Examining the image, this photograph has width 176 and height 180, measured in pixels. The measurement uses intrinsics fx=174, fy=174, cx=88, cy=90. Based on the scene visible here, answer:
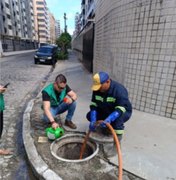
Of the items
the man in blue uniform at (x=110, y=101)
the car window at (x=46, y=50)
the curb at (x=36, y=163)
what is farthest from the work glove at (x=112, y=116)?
the car window at (x=46, y=50)

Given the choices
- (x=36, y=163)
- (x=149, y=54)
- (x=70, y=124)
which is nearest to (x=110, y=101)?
(x=70, y=124)

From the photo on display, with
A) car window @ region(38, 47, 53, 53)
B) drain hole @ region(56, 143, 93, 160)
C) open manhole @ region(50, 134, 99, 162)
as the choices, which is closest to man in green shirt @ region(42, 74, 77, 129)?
open manhole @ region(50, 134, 99, 162)

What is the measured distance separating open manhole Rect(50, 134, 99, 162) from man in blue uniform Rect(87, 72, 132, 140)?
0.45 metres

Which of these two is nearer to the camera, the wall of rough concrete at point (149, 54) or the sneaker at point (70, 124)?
the sneaker at point (70, 124)

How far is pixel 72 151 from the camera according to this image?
2.99 metres

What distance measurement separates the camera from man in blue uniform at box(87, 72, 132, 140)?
2385 mm

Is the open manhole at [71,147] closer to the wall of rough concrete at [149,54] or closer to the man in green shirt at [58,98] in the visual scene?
the man in green shirt at [58,98]

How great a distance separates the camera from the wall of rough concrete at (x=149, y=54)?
3514mm

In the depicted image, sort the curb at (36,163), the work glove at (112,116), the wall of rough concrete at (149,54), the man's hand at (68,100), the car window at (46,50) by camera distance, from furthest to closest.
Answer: the car window at (46,50), the wall of rough concrete at (149,54), the man's hand at (68,100), the work glove at (112,116), the curb at (36,163)

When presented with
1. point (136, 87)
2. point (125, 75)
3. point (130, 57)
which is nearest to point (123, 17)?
point (130, 57)

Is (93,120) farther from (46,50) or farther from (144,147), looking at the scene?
(46,50)

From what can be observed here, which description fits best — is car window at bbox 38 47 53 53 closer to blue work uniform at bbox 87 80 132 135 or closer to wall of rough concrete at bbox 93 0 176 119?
wall of rough concrete at bbox 93 0 176 119

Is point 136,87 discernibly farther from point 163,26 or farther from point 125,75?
point 163,26

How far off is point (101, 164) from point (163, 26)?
115 inches
